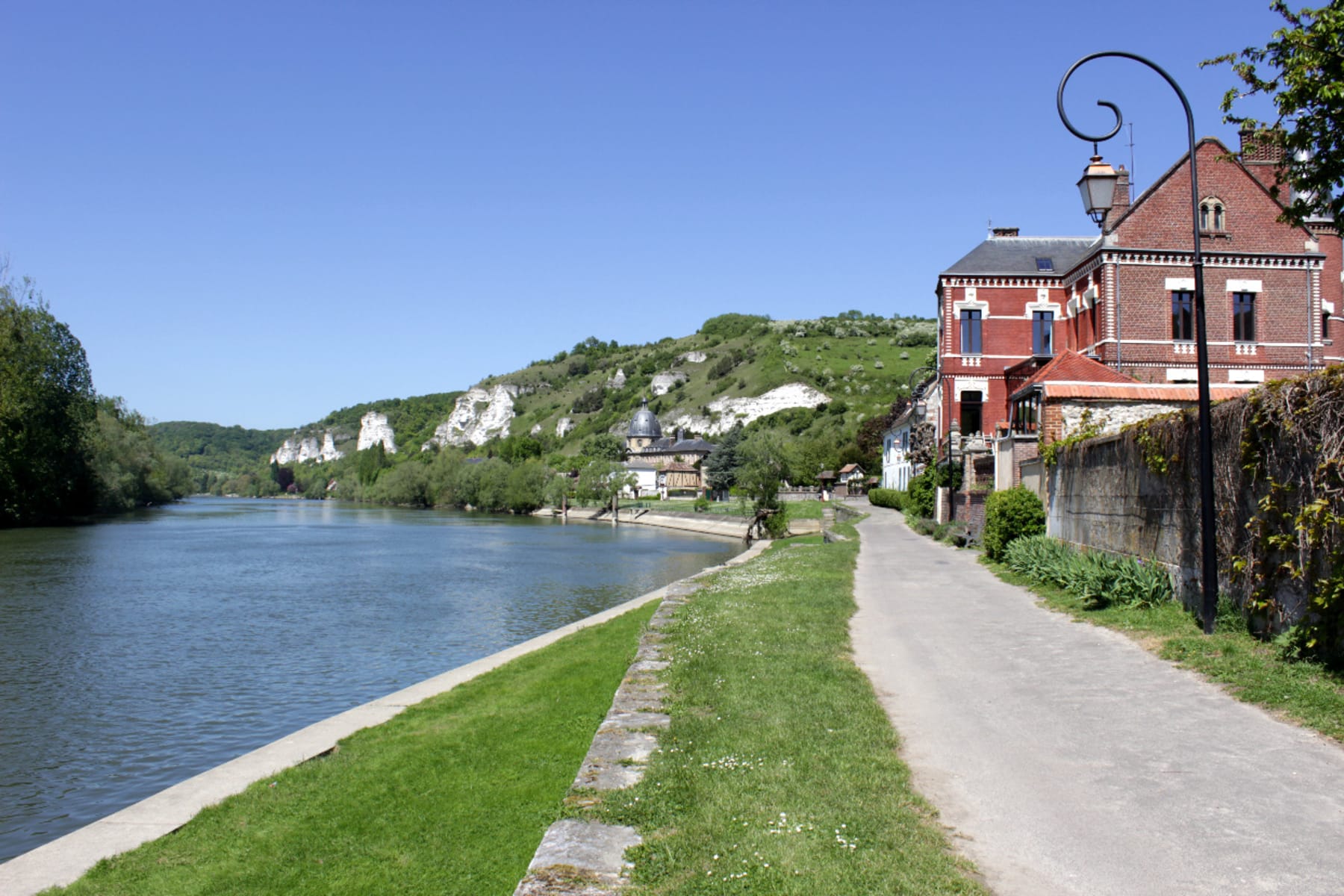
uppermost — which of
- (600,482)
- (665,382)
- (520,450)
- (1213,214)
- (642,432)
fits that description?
(665,382)

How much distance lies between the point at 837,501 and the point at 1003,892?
208 feet

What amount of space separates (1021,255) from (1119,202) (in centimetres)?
476

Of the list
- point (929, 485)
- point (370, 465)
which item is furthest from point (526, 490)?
point (929, 485)

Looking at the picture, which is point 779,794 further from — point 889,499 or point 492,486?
point 492,486

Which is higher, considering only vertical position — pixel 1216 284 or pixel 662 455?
pixel 1216 284

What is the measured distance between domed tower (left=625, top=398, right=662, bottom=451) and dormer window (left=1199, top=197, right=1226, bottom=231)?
129189 millimetres

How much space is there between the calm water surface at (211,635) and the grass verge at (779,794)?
20.6ft

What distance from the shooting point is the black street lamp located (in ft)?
31.9

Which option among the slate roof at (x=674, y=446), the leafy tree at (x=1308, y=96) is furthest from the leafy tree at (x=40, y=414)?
the slate roof at (x=674, y=446)

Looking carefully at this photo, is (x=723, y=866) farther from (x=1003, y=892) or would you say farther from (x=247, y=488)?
(x=247, y=488)

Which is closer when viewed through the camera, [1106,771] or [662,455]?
[1106,771]

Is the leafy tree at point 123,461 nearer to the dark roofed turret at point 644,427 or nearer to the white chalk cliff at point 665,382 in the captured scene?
the dark roofed turret at point 644,427

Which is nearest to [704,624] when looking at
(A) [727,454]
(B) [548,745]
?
(B) [548,745]

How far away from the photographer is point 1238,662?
8469mm
